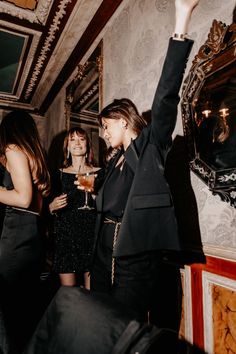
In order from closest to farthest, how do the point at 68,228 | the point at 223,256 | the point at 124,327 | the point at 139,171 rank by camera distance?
1. the point at 124,327
2. the point at 139,171
3. the point at 223,256
4. the point at 68,228

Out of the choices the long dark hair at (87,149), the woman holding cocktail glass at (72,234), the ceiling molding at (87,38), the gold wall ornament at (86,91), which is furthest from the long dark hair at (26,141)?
the ceiling molding at (87,38)

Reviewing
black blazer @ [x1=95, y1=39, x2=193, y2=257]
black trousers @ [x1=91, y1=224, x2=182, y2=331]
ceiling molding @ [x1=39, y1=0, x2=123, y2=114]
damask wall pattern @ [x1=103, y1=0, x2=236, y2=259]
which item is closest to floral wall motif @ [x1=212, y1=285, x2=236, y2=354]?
damask wall pattern @ [x1=103, y1=0, x2=236, y2=259]

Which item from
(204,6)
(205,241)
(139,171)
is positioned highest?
(204,6)

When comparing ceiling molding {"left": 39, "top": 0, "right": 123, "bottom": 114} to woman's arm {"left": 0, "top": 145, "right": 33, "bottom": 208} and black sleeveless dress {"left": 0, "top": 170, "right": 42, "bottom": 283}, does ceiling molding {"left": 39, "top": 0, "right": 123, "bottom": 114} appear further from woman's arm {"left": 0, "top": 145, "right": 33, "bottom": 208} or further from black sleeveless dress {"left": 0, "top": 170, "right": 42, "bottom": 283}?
black sleeveless dress {"left": 0, "top": 170, "right": 42, "bottom": 283}

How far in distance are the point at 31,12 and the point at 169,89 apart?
9.15 feet

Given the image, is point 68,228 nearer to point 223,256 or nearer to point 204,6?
point 223,256

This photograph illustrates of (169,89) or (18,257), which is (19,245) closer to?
(18,257)

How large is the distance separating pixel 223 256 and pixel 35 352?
107cm

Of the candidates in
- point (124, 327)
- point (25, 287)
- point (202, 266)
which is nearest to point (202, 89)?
point (202, 266)

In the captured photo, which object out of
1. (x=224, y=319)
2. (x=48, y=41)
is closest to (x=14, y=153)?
(x=224, y=319)

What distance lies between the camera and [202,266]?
1.67 metres

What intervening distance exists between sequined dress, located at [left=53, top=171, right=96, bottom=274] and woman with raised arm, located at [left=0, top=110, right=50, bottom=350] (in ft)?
2.13

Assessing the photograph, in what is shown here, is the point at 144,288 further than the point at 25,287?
No

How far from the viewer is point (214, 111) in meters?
1.55
